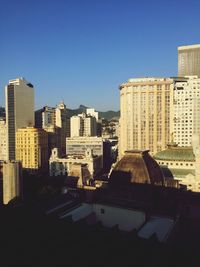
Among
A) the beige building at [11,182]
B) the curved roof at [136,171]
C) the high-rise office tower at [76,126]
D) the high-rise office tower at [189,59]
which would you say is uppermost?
the high-rise office tower at [189,59]

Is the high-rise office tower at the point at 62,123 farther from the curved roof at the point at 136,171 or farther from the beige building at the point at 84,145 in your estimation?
the curved roof at the point at 136,171

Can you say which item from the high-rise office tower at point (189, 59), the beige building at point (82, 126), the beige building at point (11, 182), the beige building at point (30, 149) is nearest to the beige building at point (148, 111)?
the beige building at point (30, 149)

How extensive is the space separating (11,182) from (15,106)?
7538cm

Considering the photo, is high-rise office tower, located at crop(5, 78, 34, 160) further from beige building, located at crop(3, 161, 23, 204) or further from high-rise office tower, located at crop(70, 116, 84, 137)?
beige building, located at crop(3, 161, 23, 204)

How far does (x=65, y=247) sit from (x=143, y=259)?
8788 mm

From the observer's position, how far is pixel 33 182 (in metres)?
98.2

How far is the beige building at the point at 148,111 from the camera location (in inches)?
4638

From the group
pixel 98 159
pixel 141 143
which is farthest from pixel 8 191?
pixel 141 143

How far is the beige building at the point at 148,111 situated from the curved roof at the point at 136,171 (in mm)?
59852

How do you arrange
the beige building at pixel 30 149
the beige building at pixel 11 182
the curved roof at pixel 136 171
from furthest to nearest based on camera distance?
the beige building at pixel 30 149 → the beige building at pixel 11 182 → the curved roof at pixel 136 171

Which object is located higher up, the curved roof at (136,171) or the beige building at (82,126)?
the beige building at (82,126)

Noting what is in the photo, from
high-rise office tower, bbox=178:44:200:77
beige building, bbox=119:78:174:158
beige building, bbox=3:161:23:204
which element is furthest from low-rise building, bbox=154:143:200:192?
high-rise office tower, bbox=178:44:200:77

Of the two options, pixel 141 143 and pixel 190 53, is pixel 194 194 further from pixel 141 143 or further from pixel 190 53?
pixel 190 53

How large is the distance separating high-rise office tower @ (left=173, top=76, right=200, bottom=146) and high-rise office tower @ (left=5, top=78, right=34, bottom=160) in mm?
72435
